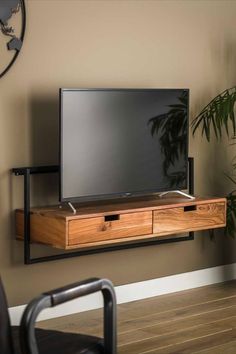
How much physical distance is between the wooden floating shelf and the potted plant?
299mm

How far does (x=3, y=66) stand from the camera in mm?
3861

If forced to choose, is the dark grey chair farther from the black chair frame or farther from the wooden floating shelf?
the wooden floating shelf

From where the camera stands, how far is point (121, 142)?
13.6 ft

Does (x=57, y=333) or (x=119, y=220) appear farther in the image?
(x=119, y=220)

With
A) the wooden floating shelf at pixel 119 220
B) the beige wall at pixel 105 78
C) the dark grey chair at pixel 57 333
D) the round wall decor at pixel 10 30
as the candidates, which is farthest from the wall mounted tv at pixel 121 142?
the dark grey chair at pixel 57 333

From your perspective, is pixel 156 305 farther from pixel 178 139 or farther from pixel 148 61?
pixel 148 61

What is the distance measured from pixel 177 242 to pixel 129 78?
→ 111 centimetres

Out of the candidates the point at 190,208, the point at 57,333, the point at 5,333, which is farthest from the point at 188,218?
the point at 5,333

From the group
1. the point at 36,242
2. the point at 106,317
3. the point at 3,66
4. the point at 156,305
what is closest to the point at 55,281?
the point at 36,242

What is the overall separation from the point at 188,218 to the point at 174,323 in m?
0.63

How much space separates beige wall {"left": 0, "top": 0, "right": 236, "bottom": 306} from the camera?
3.96m

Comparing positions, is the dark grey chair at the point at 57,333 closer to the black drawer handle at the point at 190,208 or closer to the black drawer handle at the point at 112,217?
the black drawer handle at the point at 112,217

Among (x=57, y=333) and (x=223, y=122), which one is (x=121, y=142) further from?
(x=57, y=333)

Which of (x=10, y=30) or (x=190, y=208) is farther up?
(x=10, y=30)
